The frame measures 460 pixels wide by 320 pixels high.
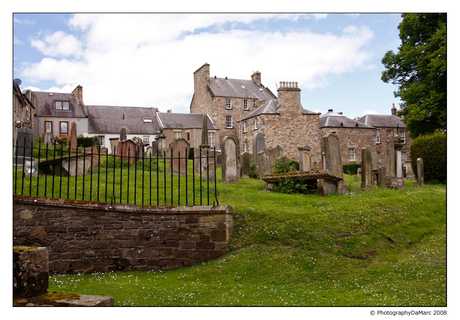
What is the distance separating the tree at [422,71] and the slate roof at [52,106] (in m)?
30.0

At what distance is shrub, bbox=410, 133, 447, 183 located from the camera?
16969 millimetres

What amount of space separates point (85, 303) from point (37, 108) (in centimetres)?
3921

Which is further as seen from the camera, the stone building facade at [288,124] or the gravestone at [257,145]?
the stone building facade at [288,124]

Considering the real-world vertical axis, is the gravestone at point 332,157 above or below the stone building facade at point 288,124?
below

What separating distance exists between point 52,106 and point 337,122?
1174 inches

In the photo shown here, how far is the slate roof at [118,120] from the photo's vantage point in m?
39.9

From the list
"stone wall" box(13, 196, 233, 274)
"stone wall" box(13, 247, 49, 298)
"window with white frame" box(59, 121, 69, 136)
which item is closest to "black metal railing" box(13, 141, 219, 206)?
"stone wall" box(13, 196, 233, 274)

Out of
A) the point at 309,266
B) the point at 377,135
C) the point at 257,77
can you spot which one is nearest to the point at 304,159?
the point at 309,266

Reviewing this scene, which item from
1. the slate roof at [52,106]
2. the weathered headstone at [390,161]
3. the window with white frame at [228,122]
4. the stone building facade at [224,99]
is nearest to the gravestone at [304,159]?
the weathered headstone at [390,161]

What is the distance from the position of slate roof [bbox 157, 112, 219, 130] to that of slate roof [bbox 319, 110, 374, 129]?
1180cm

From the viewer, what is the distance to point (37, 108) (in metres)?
38.7

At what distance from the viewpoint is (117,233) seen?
299 inches

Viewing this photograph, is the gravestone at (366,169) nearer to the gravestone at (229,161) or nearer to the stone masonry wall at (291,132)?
the gravestone at (229,161)

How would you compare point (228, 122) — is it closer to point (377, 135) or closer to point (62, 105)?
point (377, 135)
